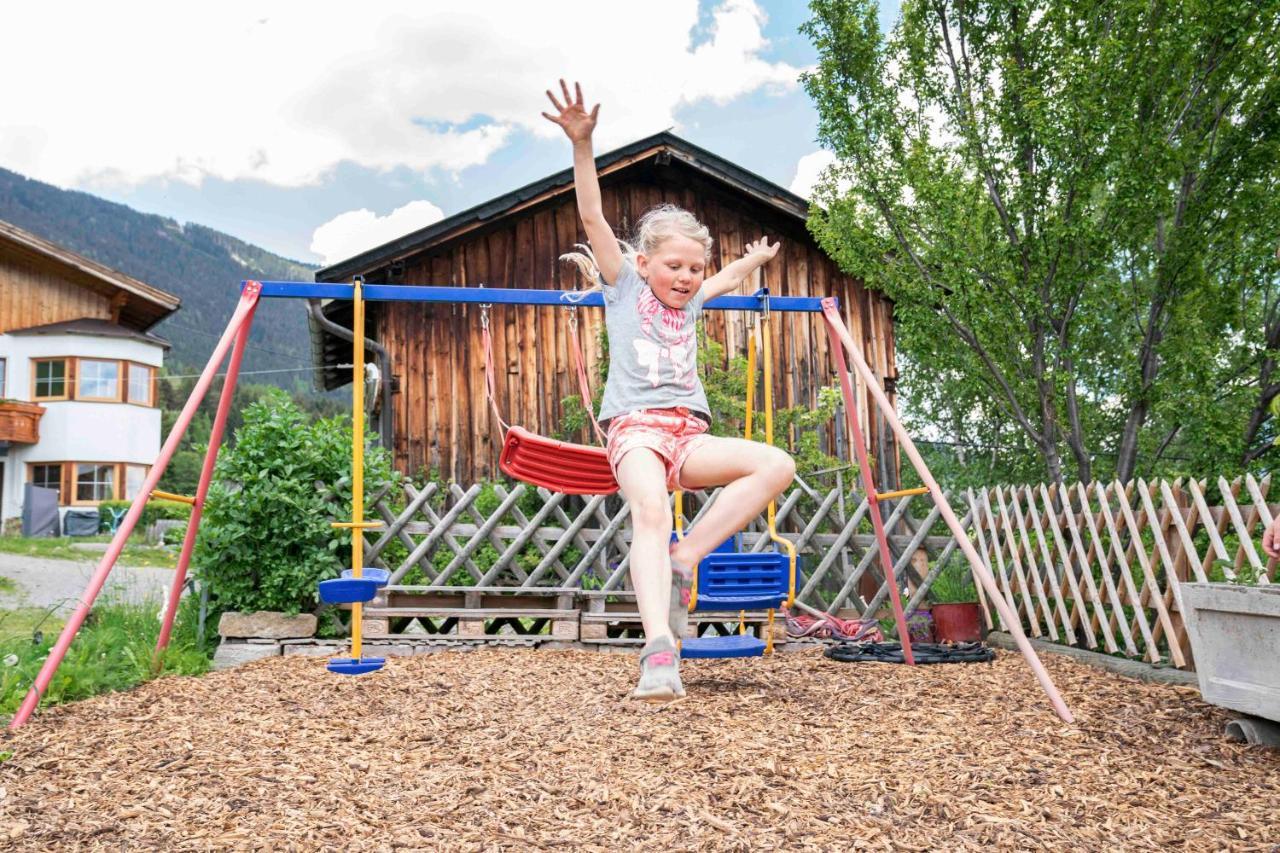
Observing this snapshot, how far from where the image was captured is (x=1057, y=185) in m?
6.34

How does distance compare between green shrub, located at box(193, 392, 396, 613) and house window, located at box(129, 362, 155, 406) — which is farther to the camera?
house window, located at box(129, 362, 155, 406)

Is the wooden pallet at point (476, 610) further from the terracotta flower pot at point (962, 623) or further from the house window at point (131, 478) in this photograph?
the house window at point (131, 478)

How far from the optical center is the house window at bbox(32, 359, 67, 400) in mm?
21469

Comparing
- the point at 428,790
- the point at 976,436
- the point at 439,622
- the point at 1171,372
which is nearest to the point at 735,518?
the point at 428,790

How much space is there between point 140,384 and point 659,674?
909 inches

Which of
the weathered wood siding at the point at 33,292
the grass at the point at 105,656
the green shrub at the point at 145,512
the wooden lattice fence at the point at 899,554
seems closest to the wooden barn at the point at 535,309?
the wooden lattice fence at the point at 899,554

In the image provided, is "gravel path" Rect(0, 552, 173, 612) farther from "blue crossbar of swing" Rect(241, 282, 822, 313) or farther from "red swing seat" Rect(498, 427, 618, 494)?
"red swing seat" Rect(498, 427, 618, 494)

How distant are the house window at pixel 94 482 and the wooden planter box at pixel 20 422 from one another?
1131mm

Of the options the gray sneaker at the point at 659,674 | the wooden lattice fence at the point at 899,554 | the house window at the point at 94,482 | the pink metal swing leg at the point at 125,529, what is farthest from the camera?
the house window at the point at 94,482

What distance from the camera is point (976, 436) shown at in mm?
17125

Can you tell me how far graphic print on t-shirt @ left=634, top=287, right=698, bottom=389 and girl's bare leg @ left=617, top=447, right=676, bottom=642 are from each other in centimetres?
33

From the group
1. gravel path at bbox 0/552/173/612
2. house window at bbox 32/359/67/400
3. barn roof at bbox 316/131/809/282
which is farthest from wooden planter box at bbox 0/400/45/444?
barn roof at bbox 316/131/809/282

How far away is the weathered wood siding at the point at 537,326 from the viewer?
8594mm

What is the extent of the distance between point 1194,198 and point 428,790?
269 inches
